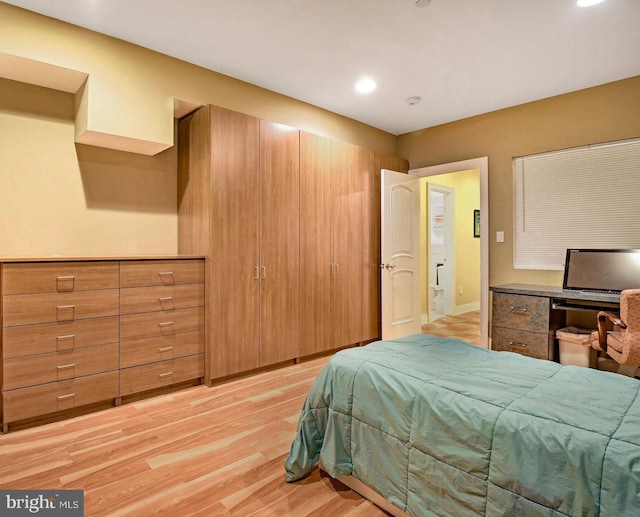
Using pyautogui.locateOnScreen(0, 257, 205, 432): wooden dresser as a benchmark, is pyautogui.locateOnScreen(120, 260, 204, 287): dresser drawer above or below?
above

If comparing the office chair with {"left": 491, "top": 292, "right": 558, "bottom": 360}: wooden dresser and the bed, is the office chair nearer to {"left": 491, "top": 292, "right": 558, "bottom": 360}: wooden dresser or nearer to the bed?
{"left": 491, "top": 292, "right": 558, "bottom": 360}: wooden dresser

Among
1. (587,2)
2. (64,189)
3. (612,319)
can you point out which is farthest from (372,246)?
(64,189)

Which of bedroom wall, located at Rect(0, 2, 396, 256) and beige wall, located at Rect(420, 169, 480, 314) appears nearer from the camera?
bedroom wall, located at Rect(0, 2, 396, 256)

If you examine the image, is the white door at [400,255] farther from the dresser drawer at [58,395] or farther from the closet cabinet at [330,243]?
the dresser drawer at [58,395]

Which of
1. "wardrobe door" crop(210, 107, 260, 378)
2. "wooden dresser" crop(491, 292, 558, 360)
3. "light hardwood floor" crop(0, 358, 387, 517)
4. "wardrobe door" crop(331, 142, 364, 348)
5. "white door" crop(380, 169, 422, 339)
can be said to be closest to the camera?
"light hardwood floor" crop(0, 358, 387, 517)

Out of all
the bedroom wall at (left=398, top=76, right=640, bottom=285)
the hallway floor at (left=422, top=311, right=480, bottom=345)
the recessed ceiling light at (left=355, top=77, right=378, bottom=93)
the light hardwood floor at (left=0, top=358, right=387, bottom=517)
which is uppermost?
the recessed ceiling light at (left=355, top=77, right=378, bottom=93)

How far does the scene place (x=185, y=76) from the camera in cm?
314

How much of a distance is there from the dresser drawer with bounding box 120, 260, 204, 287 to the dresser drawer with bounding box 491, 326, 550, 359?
2.76 meters

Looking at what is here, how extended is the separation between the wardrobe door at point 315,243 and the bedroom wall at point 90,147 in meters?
0.93

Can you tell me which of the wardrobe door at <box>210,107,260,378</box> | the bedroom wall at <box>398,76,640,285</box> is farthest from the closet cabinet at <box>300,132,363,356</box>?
the bedroom wall at <box>398,76,640,285</box>

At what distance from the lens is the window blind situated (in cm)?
342

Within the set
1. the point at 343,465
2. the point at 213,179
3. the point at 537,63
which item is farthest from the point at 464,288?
the point at 343,465

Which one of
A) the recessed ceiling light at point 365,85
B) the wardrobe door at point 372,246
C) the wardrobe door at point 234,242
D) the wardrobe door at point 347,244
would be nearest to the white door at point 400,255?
the wardrobe door at point 372,246

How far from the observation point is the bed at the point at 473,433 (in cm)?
111
